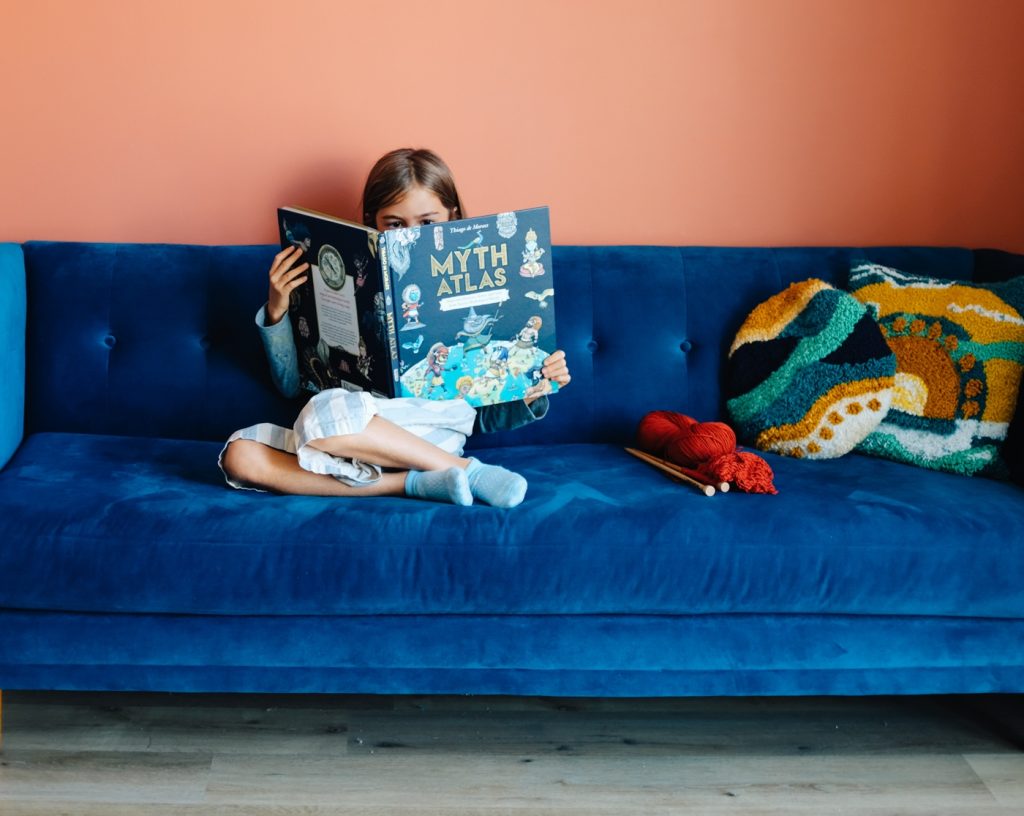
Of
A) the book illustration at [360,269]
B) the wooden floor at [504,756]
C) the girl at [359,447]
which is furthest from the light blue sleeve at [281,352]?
the wooden floor at [504,756]

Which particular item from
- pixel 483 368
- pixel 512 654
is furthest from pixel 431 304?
pixel 512 654

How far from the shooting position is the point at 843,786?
154 cm

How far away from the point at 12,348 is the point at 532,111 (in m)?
1.14

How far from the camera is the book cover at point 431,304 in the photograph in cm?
160

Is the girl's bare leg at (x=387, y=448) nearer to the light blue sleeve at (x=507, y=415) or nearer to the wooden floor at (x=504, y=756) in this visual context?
the light blue sleeve at (x=507, y=415)

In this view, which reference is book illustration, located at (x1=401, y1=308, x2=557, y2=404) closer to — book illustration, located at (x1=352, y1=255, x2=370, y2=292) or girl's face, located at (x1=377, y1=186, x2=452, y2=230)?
book illustration, located at (x1=352, y1=255, x2=370, y2=292)

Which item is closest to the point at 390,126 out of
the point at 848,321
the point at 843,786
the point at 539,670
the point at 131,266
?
the point at 131,266

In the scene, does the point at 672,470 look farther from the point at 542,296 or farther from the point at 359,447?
the point at 359,447

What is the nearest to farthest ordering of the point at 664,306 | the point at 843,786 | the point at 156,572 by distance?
1. the point at 156,572
2. the point at 843,786
3. the point at 664,306

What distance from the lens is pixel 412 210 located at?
72.8 inches

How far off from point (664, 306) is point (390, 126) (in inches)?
27.6

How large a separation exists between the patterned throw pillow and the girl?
635mm

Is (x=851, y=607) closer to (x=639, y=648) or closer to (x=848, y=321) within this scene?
(x=639, y=648)

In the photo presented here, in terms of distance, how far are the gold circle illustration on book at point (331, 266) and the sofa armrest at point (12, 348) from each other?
0.59 metres
